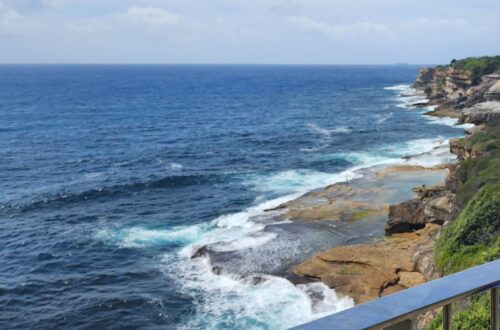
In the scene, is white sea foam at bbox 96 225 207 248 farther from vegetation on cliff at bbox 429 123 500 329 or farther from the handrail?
the handrail

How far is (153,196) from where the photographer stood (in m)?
44.4

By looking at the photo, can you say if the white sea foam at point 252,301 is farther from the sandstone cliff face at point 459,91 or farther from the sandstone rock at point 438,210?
the sandstone cliff face at point 459,91

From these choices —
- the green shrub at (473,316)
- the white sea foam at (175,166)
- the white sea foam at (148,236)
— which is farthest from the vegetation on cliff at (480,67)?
the green shrub at (473,316)

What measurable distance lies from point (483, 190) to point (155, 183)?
2944cm

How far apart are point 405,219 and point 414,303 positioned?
3057cm

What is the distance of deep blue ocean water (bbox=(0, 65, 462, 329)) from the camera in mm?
25938

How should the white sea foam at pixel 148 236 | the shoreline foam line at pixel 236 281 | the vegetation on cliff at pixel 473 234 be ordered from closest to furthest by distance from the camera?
the vegetation on cliff at pixel 473 234 < the shoreline foam line at pixel 236 281 < the white sea foam at pixel 148 236

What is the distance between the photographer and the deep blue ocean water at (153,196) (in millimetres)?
25938

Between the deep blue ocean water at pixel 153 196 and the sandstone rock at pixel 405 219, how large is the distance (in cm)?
800

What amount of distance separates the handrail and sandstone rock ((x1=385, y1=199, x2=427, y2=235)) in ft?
98.2

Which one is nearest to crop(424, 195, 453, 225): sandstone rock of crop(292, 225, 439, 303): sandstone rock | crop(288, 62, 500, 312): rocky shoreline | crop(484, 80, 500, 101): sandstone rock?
crop(288, 62, 500, 312): rocky shoreline

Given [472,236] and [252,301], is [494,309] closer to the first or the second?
[472,236]

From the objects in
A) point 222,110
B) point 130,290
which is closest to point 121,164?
point 130,290

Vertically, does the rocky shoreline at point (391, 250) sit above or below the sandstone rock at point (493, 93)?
below
